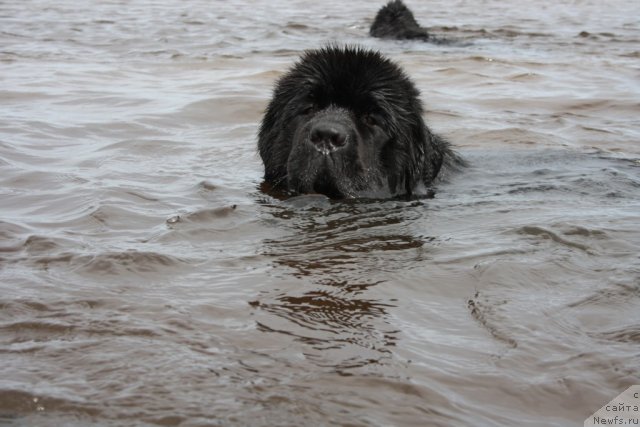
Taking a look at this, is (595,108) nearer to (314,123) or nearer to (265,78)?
(265,78)

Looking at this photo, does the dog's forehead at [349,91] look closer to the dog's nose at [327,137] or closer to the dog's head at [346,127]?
the dog's head at [346,127]

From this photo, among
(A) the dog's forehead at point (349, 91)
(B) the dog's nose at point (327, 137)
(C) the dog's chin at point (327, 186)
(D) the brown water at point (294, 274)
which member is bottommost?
(D) the brown water at point (294, 274)

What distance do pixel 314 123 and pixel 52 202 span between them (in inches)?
59.7

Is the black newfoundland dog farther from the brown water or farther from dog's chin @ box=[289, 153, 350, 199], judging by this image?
the brown water

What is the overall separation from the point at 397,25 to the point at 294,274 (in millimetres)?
9754

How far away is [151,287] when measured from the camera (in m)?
3.46

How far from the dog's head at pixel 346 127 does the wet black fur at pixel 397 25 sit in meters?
7.72

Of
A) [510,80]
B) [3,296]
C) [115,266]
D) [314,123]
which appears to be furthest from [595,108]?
[3,296]

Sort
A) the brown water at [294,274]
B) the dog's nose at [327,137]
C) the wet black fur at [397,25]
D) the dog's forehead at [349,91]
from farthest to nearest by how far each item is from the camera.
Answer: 1. the wet black fur at [397,25]
2. the dog's forehead at [349,91]
3. the dog's nose at [327,137]
4. the brown water at [294,274]

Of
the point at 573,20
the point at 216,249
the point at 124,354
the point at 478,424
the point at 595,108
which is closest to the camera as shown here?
the point at 478,424

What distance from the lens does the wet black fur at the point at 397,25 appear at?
12.8 metres

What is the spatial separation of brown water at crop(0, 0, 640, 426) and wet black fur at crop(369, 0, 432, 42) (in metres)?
4.23

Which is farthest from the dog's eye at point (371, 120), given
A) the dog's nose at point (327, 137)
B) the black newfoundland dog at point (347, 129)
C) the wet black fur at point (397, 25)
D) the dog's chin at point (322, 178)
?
the wet black fur at point (397, 25)

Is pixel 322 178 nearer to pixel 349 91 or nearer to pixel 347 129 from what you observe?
pixel 347 129
